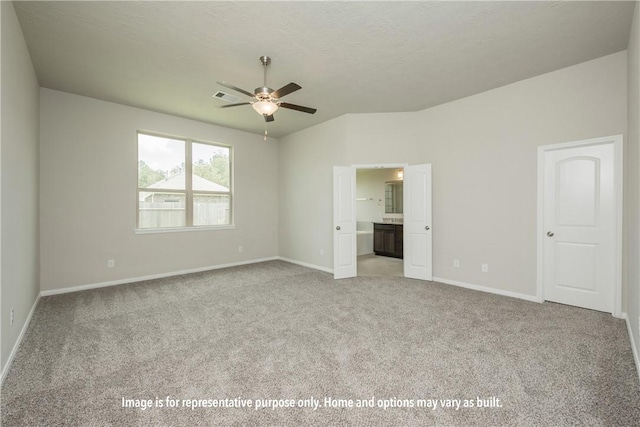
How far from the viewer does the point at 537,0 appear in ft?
7.82

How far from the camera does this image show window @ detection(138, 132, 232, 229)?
508cm

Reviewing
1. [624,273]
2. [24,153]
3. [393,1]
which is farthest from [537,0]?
[24,153]

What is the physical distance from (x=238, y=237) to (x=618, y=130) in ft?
20.1

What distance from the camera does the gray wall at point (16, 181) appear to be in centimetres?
220

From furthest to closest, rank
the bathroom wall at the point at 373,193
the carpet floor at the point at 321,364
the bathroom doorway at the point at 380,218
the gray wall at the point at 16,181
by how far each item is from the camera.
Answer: the bathroom wall at the point at 373,193
the bathroom doorway at the point at 380,218
the gray wall at the point at 16,181
the carpet floor at the point at 321,364

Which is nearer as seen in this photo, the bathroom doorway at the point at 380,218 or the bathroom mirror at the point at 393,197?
the bathroom doorway at the point at 380,218

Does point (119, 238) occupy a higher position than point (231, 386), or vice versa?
point (119, 238)

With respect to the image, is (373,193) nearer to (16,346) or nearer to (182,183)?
(182,183)

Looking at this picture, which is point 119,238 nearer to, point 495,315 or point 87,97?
point 87,97

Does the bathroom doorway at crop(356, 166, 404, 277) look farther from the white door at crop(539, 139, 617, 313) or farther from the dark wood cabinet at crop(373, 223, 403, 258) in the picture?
the white door at crop(539, 139, 617, 313)

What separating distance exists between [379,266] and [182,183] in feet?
14.1

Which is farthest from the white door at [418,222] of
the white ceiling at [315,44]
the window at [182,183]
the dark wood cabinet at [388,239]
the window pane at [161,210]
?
the window pane at [161,210]

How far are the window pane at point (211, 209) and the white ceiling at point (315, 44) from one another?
6.81 feet

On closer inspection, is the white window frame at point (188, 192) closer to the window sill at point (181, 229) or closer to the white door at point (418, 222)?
the window sill at point (181, 229)
